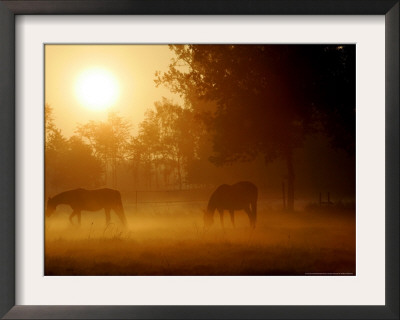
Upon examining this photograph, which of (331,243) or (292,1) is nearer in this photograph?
(292,1)

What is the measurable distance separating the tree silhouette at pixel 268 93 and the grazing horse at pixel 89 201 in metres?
0.59

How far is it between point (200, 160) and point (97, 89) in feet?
2.25

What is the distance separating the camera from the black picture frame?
221 centimetres

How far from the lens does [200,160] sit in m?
2.42

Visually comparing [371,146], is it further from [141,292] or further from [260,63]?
[141,292]

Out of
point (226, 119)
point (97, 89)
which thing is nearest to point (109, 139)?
point (97, 89)

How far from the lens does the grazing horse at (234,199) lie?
240 centimetres

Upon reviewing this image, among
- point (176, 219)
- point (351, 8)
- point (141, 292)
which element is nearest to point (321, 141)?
point (351, 8)

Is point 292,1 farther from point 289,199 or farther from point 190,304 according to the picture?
point 190,304

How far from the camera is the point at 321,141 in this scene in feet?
7.96

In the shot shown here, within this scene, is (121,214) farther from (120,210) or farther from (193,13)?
(193,13)

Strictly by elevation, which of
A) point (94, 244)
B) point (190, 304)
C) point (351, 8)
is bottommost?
point (190, 304)

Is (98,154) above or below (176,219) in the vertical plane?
above

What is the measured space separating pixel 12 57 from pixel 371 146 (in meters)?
1.95
